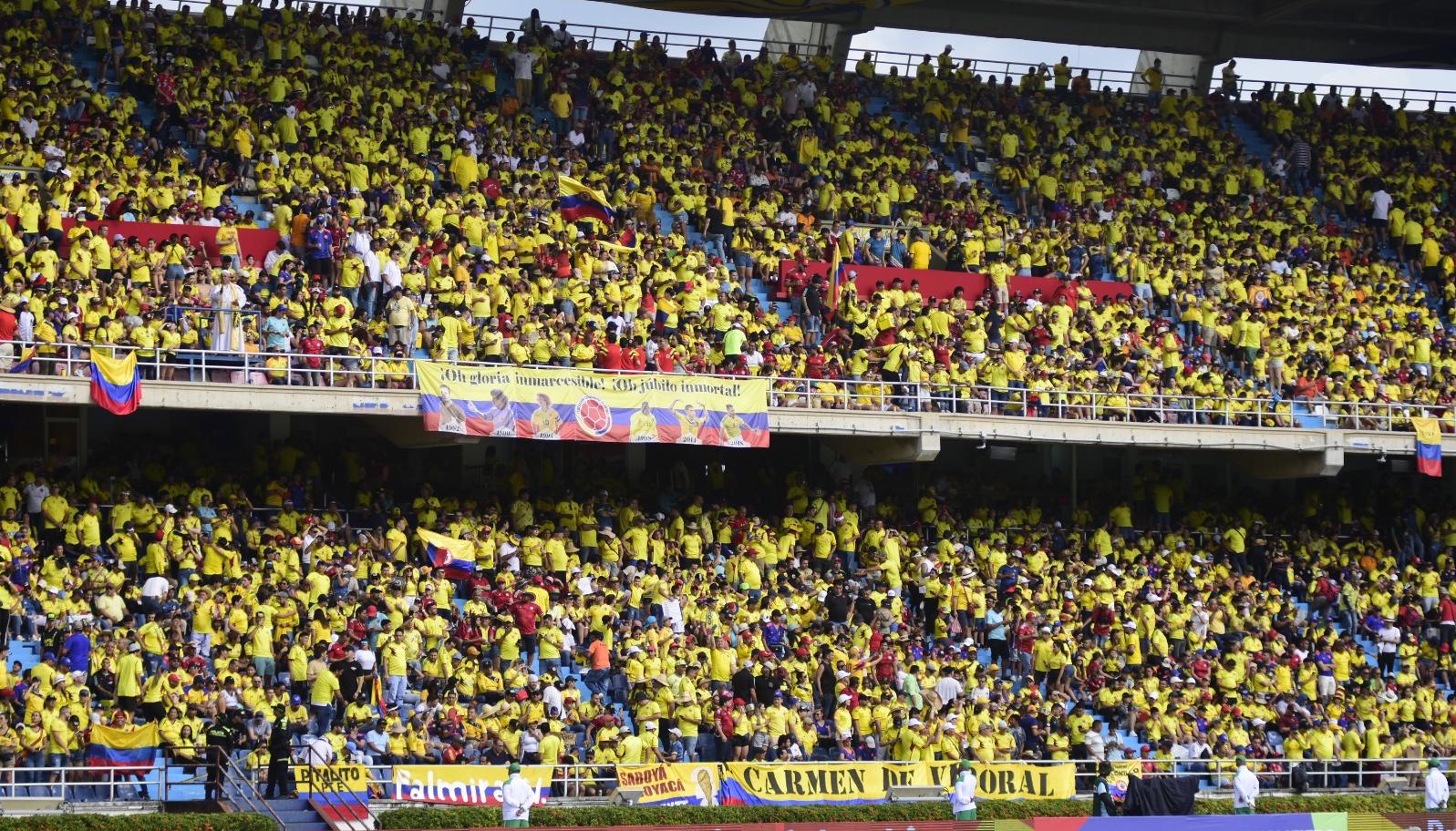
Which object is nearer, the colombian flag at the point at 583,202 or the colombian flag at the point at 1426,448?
the colombian flag at the point at 583,202

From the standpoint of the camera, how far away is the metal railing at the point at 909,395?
30281mm

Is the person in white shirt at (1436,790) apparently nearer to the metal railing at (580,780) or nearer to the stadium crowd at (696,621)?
the stadium crowd at (696,621)

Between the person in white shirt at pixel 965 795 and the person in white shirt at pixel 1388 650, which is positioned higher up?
the person in white shirt at pixel 1388 650

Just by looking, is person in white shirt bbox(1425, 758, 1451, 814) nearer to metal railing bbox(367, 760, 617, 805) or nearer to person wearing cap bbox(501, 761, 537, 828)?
metal railing bbox(367, 760, 617, 805)

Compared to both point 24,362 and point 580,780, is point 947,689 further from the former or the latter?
point 24,362

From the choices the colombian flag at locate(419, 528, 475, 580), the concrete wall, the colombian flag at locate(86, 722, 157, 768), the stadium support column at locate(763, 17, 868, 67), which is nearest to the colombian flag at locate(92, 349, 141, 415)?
the concrete wall

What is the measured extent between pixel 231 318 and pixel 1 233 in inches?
130

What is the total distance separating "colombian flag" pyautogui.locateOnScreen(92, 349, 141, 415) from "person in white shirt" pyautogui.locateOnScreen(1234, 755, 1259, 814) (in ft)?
47.9

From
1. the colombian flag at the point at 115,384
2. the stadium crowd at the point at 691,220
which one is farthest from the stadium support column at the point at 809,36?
the colombian flag at the point at 115,384

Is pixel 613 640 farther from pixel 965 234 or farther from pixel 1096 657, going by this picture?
pixel 965 234

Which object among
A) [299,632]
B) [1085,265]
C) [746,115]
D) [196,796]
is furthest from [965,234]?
[196,796]

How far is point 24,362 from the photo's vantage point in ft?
96.6

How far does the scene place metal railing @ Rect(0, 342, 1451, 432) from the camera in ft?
99.3

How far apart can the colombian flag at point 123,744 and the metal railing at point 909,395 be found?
5.49m
